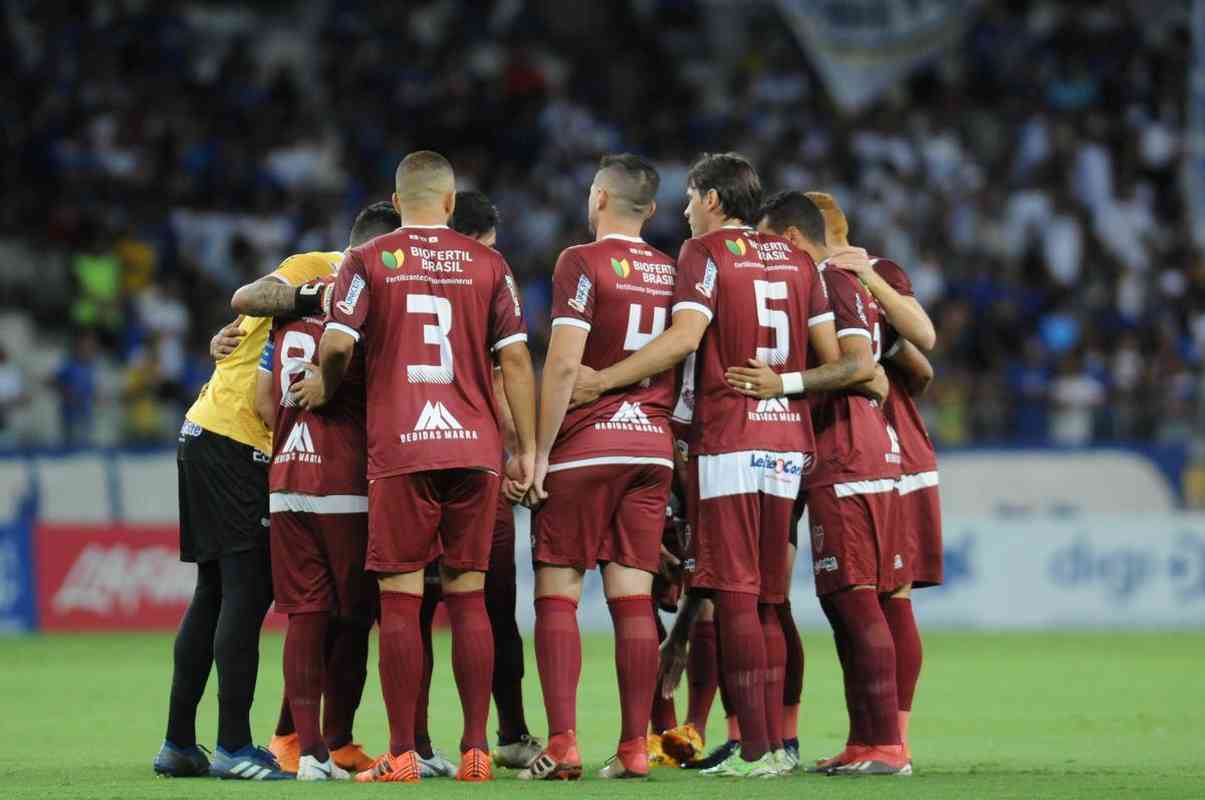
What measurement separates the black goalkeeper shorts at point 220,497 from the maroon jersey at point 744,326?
6.54 ft

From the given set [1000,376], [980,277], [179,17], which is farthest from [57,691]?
[179,17]

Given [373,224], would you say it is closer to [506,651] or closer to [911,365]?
[506,651]

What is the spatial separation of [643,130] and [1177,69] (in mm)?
7392

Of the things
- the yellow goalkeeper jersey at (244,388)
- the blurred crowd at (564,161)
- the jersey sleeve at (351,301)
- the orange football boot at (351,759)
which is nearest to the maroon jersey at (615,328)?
the jersey sleeve at (351,301)

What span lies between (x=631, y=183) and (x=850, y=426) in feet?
5.06

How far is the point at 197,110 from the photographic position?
80.7ft

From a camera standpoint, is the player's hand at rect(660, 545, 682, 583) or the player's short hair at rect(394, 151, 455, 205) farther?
the player's hand at rect(660, 545, 682, 583)

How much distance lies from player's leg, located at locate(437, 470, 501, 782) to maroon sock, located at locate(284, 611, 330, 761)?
0.64 meters

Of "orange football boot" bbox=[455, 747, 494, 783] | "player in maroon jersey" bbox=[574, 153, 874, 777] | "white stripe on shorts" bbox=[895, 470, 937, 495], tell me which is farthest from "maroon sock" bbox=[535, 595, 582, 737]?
"white stripe on shorts" bbox=[895, 470, 937, 495]

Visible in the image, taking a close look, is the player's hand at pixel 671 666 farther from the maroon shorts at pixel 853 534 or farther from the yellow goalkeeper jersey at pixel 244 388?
the yellow goalkeeper jersey at pixel 244 388

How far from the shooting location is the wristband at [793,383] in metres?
8.68

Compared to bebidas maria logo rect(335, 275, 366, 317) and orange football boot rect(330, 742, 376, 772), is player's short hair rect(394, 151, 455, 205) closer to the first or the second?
bebidas maria logo rect(335, 275, 366, 317)

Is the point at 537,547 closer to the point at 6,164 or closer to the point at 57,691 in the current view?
the point at 57,691

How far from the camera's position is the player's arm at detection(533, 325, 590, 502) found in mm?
8359
